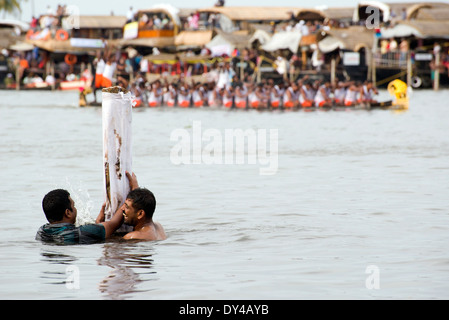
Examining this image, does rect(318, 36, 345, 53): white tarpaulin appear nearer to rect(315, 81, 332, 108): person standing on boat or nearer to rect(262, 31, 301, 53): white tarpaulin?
rect(262, 31, 301, 53): white tarpaulin

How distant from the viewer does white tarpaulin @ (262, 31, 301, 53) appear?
49.2 m

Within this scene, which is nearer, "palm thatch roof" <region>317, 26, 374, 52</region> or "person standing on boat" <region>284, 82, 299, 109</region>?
"person standing on boat" <region>284, 82, 299, 109</region>

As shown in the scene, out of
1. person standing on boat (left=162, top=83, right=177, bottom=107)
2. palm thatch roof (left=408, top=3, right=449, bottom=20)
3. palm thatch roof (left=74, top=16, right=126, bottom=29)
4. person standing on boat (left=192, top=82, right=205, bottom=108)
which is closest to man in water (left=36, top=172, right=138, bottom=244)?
person standing on boat (left=192, top=82, right=205, bottom=108)

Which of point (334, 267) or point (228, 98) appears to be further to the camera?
point (228, 98)

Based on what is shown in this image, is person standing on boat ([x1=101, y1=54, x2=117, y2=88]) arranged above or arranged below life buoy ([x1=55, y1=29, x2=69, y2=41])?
below

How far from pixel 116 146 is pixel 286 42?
40.8m

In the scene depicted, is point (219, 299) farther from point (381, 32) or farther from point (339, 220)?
point (381, 32)

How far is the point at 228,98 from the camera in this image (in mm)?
37406

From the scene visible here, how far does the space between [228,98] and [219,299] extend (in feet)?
Answer: 99.3

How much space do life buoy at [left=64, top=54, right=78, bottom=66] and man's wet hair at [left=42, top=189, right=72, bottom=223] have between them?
168ft

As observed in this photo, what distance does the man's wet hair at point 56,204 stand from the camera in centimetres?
895

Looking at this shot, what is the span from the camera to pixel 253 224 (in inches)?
437

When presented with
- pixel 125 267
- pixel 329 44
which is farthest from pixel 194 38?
pixel 125 267

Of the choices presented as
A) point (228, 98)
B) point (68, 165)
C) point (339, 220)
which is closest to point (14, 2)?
point (228, 98)
